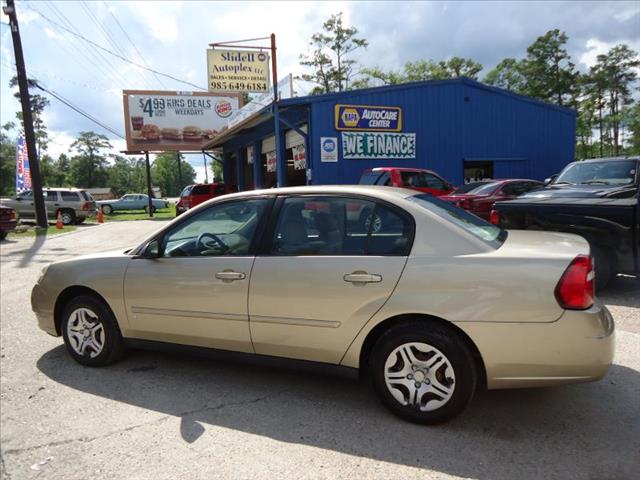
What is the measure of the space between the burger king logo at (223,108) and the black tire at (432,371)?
34.2 meters

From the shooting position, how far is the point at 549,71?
136 feet

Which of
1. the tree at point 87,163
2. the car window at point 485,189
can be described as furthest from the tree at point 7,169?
the car window at point 485,189

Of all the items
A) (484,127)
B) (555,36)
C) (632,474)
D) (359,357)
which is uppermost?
(555,36)

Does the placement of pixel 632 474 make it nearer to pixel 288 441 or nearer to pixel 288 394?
pixel 288 441

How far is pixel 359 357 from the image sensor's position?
3154mm

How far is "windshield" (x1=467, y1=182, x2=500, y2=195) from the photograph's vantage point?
11812 millimetres

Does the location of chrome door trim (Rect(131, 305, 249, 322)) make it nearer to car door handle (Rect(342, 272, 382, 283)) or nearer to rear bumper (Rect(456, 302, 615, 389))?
car door handle (Rect(342, 272, 382, 283))

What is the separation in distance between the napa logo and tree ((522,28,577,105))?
110ft

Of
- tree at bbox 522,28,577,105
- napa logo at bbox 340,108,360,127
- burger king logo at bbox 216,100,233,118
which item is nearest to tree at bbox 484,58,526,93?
tree at bbox 522,28,577,105

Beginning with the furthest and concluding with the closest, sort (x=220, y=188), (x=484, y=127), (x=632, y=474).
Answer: (x=220, y=188), (x=484, y=127), (x=632, y=474)

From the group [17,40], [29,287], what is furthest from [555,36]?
[29,287]

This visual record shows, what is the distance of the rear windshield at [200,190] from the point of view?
78.2 feet

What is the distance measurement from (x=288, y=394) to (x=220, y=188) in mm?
21703

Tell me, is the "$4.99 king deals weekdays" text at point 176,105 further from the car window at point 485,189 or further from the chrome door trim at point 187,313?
the chrome door trim at point 187,313
